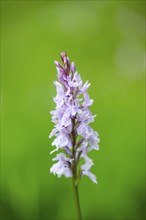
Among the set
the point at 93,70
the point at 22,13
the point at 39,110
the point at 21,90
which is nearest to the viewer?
the point at 39,110

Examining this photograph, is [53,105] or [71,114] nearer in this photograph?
[71,114]

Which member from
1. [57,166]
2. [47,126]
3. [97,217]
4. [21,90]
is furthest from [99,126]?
[57,166]

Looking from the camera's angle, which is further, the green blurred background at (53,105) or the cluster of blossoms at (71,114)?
the green blurred background at (53,105)

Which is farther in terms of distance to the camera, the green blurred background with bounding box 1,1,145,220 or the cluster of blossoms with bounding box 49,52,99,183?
the green blurred background with bounding box 1,1,145,220

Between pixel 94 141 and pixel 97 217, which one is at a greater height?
pixel 94 141

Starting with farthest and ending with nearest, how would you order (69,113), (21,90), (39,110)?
(21,90), (39,110), (69,113)

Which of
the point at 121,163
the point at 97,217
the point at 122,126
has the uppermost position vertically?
the point at 122,126

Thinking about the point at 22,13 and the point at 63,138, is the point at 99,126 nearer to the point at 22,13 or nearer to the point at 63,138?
the point at 63,138

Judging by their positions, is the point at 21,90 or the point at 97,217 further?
A: the point at 21,90
